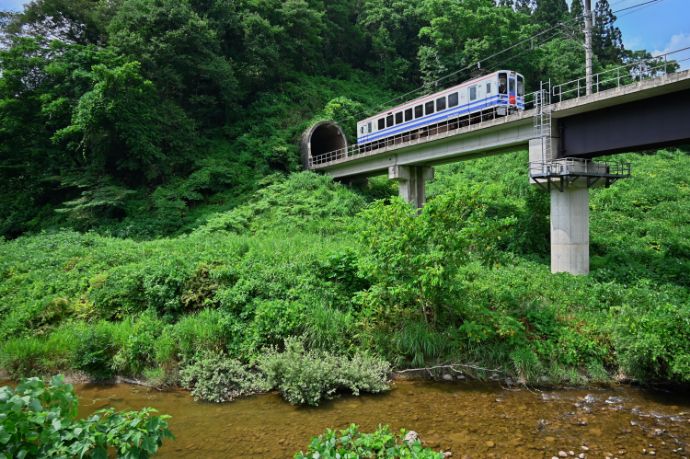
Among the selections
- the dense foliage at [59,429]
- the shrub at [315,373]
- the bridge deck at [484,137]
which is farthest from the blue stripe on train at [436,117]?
the dense foliage at [59,429]

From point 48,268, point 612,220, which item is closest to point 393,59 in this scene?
point 612,220

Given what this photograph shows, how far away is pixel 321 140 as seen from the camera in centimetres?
3553

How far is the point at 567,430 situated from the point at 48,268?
53.6ft

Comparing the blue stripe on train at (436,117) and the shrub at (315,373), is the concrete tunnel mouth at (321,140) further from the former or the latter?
the shrub at (315,373)

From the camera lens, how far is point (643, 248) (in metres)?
16.3

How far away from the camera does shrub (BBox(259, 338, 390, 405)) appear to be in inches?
326

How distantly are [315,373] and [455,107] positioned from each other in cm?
1786

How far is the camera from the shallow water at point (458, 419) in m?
6.68

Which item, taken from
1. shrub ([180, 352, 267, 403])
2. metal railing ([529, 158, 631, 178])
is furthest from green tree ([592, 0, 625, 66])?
shrub ([180, 352, 267, 403])

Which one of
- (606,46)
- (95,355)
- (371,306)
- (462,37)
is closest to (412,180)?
(371,306)

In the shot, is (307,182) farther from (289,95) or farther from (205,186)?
(289,95)

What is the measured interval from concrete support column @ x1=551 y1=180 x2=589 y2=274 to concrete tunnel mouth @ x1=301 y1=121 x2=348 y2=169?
18.2m

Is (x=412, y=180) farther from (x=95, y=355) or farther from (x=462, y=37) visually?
(x=462, y=37)

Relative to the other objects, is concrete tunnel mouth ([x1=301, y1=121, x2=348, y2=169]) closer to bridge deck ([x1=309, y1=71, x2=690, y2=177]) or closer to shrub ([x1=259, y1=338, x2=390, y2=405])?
bridge deck ([x1=309, y1=71, x2=690, y2=177])
